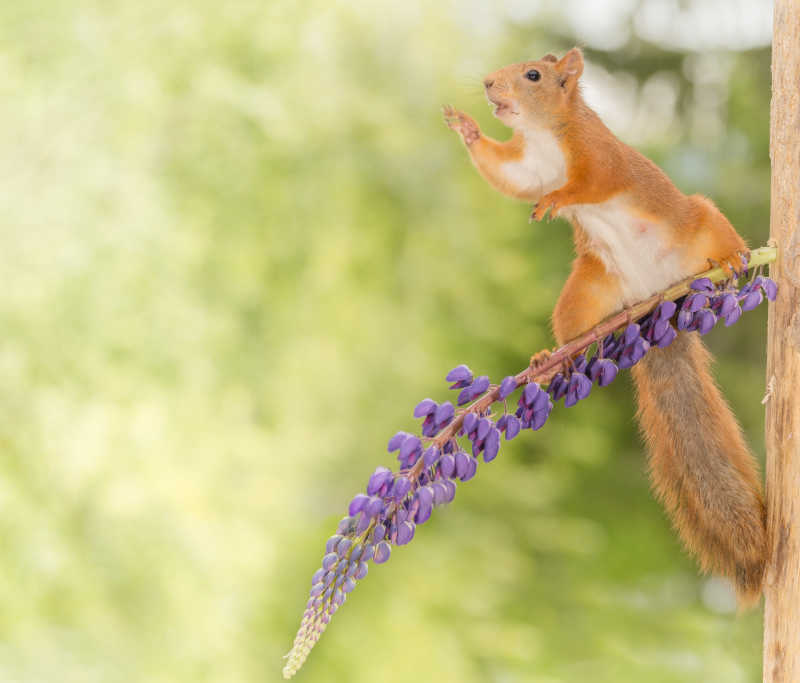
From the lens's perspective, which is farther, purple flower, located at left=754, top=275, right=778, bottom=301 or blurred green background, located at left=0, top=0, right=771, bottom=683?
blurred green background, located at left=0, top=0, right=771, bottom=683

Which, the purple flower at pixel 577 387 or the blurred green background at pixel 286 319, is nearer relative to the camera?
the purple flower at pixel 577 387

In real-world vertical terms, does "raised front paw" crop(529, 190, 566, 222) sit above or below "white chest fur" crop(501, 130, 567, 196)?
below

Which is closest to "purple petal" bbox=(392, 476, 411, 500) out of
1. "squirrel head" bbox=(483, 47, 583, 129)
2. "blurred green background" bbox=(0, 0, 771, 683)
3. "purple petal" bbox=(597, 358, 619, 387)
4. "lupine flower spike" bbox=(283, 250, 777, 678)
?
"lupine flower spike" bbox=(283, 250, 777, 678)

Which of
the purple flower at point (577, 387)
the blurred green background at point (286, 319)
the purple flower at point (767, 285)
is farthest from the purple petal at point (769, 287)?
the blurred green background at point (286, 319)

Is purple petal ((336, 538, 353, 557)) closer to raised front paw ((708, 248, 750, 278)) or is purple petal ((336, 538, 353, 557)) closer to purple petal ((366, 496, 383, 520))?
purple petal ((366, 496, 383, 520))

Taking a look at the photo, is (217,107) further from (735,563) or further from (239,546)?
(735,563)

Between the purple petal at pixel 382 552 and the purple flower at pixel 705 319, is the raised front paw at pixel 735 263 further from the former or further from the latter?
the purple petal at pixel 382 552

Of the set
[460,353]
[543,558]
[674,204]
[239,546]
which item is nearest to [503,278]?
[460,353]
